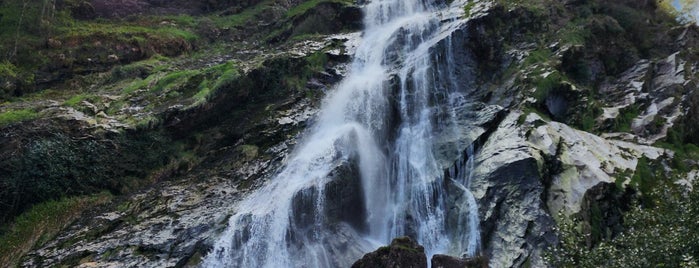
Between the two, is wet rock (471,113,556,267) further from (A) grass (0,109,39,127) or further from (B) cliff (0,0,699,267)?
(A) grass (0,109,39,127)

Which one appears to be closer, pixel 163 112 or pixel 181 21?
pixel 163 112

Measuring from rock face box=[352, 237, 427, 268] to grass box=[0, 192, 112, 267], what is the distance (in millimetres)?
10885

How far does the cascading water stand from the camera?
52.1 feet

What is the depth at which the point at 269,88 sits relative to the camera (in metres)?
22.9

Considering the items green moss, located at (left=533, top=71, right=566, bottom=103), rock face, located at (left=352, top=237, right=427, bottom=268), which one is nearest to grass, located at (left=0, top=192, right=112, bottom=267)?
rock face, located at (left=352, top=237, right=427, bottom=268)

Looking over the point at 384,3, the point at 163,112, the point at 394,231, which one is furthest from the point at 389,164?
the point at 384,3

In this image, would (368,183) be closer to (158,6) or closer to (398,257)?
(398,257)

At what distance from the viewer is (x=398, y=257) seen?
13484 millimetres

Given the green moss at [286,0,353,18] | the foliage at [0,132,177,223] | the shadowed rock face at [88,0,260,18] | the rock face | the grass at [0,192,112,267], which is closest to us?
the rock face

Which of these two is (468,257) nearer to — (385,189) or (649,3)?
(385,189)

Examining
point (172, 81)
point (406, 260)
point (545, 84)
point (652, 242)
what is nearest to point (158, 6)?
point (172, 81)

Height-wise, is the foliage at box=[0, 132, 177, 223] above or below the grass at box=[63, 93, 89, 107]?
Answer: below

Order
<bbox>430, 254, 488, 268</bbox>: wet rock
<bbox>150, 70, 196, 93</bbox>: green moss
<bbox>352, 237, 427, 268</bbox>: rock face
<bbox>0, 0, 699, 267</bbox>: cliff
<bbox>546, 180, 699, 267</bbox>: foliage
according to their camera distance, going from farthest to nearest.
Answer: <bbox>150, 70, 196, 93</bbox>: green moss → <bbox>0, 0, 699, 267</bbox>: cliff → <bbox>430, 254, 488, 268</bbox>: wet rock → <bbox>352, 237, 427, 268</bbox>: rock face → <bbox>546, 180, 699, 267</bbox>: foliage

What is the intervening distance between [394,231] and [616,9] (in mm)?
20303
